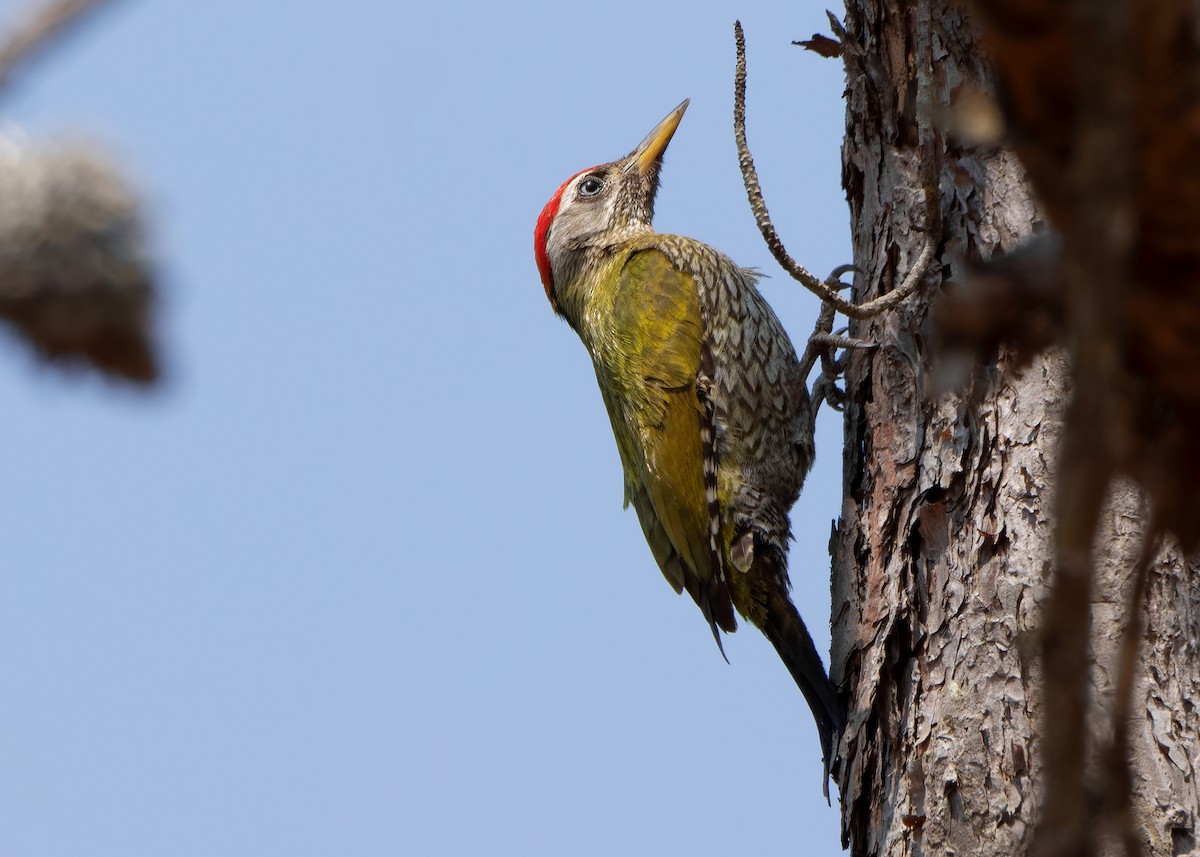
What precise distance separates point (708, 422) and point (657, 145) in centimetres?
190

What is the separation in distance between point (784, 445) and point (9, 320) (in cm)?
418

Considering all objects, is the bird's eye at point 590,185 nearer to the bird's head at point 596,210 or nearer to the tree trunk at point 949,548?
the bird's head at point 596,210

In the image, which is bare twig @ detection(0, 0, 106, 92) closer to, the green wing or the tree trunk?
the tree trunk

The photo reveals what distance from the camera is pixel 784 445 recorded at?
5.23 meters

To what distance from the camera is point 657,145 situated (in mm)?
6500

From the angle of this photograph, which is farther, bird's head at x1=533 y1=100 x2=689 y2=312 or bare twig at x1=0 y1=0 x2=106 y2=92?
bird's head at x1=533 y1=100 x2=689 y2=312

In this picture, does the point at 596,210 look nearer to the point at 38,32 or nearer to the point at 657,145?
the point at 657,145

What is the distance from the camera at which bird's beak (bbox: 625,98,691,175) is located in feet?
21.2

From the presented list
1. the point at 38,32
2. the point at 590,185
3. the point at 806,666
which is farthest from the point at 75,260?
the point at 590,185

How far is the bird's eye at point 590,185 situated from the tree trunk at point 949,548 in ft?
6.98

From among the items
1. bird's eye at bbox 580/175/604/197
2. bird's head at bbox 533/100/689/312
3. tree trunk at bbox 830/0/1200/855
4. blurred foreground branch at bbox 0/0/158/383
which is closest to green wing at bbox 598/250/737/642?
bird's head at bbox 533/100/689/312

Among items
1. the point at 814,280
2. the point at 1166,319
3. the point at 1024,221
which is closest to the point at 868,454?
the point at 814,280

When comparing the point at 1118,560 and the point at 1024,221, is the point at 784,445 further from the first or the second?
the point at 1118,560

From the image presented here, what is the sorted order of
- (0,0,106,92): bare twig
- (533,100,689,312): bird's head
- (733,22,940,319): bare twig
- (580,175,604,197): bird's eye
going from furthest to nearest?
1. (580,175,604,197): bird's eye
2. (533,100,689,312): bird's head
3. (733,22,940,319): bare twig
4. (0,0,106,92): bare twig
